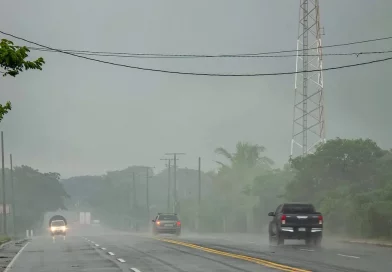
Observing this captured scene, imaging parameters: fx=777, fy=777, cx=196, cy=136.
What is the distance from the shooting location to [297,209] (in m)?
38.2

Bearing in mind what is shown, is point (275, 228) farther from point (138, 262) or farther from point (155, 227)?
point (155, 227)

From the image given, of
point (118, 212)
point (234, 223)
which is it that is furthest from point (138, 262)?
point (118, 212)

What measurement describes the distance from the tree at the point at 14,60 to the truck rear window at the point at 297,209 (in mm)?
19103

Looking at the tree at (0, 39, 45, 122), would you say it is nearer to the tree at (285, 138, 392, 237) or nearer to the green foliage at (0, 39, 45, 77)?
the green foliage at (0, 39, 45, 77)

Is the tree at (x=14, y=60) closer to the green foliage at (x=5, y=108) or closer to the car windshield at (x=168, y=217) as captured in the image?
the green foliage at (x=5, y=108)

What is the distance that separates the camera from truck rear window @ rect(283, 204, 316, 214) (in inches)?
1497

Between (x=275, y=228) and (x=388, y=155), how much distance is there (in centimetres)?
2364

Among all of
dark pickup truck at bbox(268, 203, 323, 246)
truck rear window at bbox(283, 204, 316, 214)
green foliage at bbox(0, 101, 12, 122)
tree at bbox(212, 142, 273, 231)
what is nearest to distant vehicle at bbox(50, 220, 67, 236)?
tree at bbox(212, 142, 273, 231)

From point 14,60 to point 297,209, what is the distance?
67.9 ft

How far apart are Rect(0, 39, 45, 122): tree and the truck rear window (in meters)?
19.1

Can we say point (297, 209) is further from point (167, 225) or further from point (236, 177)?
point (236, 177)

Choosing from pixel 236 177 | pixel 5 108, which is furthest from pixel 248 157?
pixel 5 108

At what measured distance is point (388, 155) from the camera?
2341 inches

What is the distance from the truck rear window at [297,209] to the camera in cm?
3803
